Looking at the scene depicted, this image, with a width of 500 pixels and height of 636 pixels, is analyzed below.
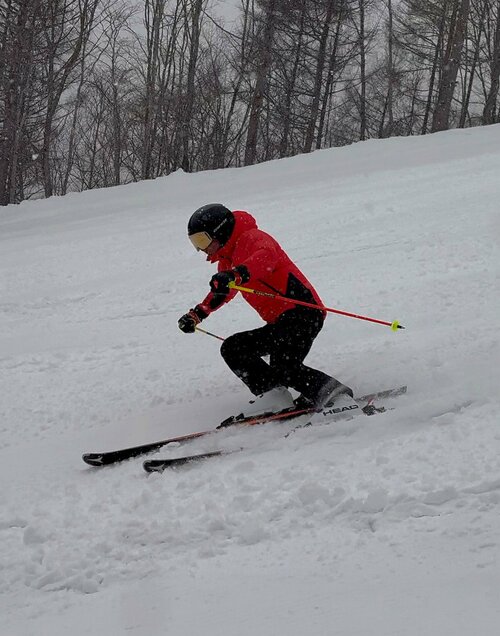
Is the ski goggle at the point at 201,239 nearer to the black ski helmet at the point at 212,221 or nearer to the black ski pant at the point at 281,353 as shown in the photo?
the black ski helmet at the point at 212,221

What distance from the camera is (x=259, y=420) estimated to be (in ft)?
14.0

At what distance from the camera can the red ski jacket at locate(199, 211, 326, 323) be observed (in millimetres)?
4113

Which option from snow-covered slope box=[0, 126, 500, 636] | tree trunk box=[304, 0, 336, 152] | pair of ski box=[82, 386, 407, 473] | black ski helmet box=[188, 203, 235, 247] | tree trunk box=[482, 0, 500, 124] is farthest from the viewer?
tree trunk box=[482, 0, 500, 124]

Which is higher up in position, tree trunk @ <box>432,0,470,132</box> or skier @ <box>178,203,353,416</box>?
tree trunk @ <box>432,0,470,132</box>

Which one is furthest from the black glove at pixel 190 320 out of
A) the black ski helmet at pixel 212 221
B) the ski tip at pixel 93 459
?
the ski tip at pixel 93 459

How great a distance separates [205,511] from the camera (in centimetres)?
319

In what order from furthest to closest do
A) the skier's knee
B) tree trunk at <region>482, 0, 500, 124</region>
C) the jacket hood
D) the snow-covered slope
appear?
tree trunk at <region>482, 0, 500, 124</region>, the skier's knee, the jacket hood, the snow-covered slope

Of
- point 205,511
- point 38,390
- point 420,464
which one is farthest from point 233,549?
point 38,390

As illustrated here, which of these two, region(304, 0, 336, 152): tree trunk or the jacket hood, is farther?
region(304, 0, 336, 152): tree trunk

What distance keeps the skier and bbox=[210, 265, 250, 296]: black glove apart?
4.9 inches

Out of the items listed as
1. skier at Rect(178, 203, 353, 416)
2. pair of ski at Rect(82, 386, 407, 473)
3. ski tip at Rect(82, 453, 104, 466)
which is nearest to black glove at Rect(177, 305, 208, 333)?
skier at Rect(178, 203, 353, 416)

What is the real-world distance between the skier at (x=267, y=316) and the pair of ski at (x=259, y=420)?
0.25ft

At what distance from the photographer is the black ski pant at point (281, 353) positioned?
4.33m

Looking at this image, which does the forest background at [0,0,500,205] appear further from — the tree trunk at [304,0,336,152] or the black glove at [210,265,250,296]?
the black glove at [210,265,250,296]
